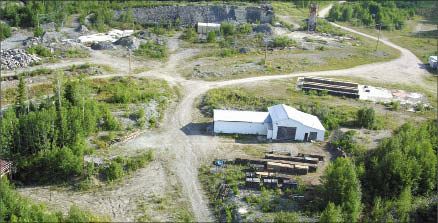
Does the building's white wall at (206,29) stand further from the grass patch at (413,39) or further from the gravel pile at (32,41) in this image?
the grass patch at (413,39)

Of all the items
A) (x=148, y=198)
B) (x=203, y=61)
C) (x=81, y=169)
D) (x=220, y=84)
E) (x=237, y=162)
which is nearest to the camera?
(x=148, y=198)

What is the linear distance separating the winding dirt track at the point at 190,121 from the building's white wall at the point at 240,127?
3.21 ft

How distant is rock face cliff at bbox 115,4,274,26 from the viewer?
55969 millimetres

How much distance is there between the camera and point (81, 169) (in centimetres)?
2112

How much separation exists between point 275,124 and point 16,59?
78.7ft

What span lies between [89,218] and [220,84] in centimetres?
2023

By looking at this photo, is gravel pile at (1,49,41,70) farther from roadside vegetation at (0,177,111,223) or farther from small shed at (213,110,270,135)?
roadside vegetation at (0,177,111,223)

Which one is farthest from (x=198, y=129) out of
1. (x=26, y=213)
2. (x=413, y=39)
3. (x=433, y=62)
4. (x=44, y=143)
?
(x=413, y=39)

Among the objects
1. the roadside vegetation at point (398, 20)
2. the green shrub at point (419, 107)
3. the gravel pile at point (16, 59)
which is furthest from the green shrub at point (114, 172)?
the roadside vegetation at point (398, 20)

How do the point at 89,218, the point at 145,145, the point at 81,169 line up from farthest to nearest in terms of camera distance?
the point at 145,145
the point at 81,169
the point at 89,218

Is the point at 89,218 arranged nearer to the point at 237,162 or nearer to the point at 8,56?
the point at 237,162

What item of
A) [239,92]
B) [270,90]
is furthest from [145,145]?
[270,90]

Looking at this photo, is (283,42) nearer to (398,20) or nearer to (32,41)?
(398,20)

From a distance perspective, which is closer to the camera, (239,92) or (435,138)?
(435,138)
